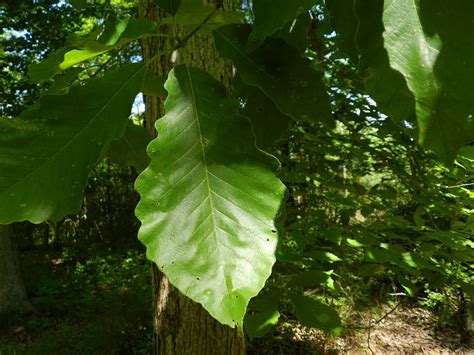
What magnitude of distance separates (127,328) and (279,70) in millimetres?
4652

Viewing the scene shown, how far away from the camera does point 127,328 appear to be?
477 cm

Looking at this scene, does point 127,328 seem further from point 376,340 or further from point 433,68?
point 433,68

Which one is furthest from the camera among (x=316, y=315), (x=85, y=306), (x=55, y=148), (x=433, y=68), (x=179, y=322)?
(x=85, y=306)

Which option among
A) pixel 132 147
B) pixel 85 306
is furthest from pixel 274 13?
pixel 85 306

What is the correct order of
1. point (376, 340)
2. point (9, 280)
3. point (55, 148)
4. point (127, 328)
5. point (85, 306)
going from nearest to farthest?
point (55, 148)
point (376, 340)
point (127, 328)
point (9, 280)
point (85, 306)

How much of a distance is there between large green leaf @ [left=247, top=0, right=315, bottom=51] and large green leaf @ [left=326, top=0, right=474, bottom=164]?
4.0 inches

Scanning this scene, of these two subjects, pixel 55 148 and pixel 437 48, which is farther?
pixel 55 148

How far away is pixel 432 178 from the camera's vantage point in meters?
2.06

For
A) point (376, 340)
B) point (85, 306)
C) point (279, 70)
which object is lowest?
point (85, 306)

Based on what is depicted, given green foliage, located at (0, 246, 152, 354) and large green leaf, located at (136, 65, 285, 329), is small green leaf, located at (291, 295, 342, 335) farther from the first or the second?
green foliage, located at (0, 246, 152, 354)

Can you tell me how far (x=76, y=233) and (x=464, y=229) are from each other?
7551 millimetres

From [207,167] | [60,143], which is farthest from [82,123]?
[207,167]

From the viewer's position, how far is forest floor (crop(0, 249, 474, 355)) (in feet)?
14.2

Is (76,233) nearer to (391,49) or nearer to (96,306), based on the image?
(96,306)
